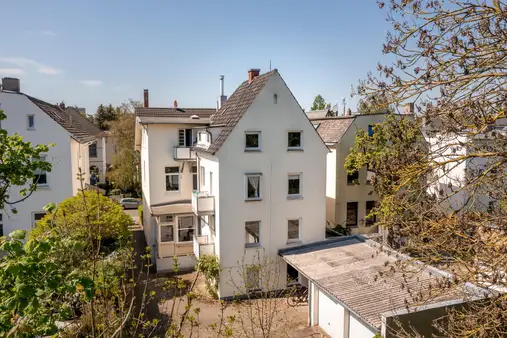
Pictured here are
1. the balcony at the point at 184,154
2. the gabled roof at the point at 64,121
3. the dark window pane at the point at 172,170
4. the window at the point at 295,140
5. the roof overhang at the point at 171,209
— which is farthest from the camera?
the dark window pane at the point at 172,170

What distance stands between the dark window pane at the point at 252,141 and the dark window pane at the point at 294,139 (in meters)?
1.95

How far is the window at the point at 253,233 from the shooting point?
19453 millimetres

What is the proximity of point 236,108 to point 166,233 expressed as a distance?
9172mm

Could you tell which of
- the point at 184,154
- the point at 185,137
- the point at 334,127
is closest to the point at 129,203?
the point at 185,137

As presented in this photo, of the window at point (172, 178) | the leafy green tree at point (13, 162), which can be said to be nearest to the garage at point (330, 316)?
the leafy green tree at point (13, 162)

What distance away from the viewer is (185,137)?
Answer: 2392cm

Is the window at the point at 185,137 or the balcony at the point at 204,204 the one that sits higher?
the window at the point at 185,137

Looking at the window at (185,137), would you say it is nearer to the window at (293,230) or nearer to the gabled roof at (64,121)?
the gabled roof at (64,121)

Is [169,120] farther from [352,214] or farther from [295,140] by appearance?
[352,214]

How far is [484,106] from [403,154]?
189 centimetres

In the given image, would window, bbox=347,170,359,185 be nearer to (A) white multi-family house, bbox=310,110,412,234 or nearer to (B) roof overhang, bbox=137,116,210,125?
(A) white multi-family house, bbox=310,110,412,234

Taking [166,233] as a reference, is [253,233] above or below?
above

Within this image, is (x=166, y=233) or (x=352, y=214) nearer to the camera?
(x=166, y=233)

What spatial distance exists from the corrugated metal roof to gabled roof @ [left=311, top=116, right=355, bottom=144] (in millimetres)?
8078
